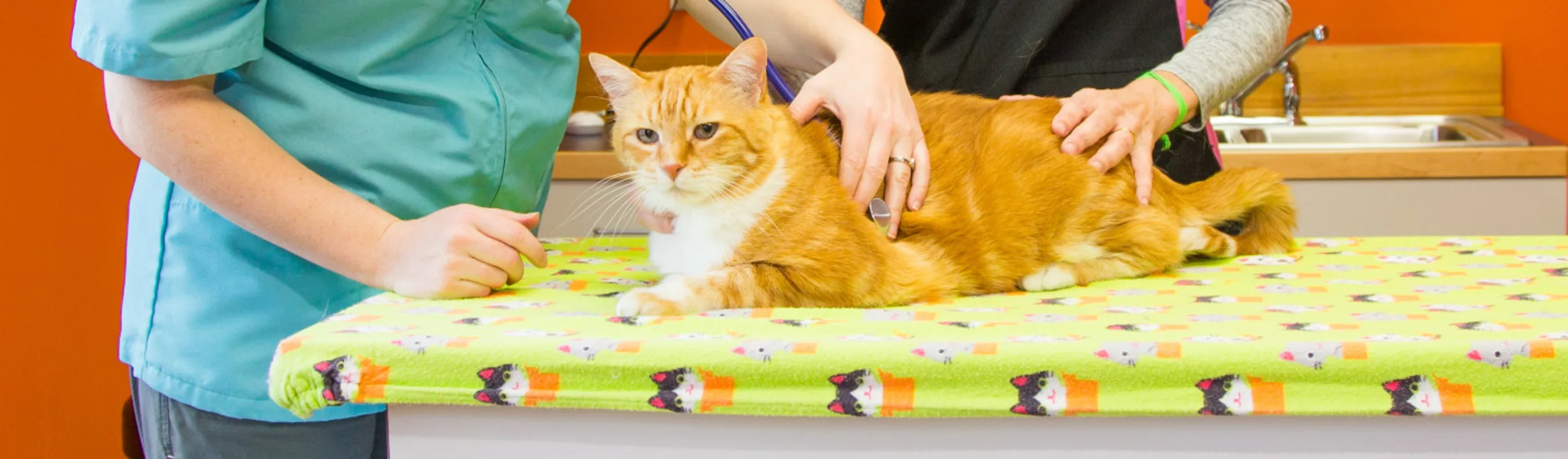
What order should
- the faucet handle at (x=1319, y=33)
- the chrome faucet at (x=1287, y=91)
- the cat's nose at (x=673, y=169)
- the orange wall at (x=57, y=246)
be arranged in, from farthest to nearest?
1. the chrome faucet at (x=1287, y=91)
2. the faucet handle at (x=1319, y=33)
3. the orange wall at (x=57, y=246)
4. the cat's nose at (x=673, y=169)

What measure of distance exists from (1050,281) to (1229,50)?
446mm

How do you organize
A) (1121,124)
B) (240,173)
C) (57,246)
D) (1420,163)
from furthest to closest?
(1420,163) → (57,246) → (1121,124) → (240,173)

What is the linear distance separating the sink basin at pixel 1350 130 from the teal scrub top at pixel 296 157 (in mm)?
2253

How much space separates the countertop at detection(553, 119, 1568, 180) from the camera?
2.33 metres

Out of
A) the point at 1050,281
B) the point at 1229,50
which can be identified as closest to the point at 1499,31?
the point at 1229,50

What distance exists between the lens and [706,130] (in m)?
1.19

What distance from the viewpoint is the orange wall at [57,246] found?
1914mm

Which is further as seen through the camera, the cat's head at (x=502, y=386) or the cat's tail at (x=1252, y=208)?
the cat's tail at (x=1252, y=208)

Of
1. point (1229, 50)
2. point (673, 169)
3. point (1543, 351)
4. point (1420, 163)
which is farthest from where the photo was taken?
point (1420, 163)

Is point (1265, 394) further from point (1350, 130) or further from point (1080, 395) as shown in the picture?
point (1350, 130)

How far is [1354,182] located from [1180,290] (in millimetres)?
1466

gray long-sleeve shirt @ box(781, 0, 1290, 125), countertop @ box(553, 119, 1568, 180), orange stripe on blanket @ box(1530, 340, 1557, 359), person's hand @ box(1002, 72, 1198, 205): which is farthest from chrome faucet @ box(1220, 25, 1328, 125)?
orange stripe on blanket @ box(1530, 340, 1557, 359)

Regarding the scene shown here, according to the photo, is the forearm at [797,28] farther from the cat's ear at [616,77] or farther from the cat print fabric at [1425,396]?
the cat print fabric at [1425,396]

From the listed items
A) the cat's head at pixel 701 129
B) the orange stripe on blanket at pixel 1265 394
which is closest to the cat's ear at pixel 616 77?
the cat's head at pixel 701 129
